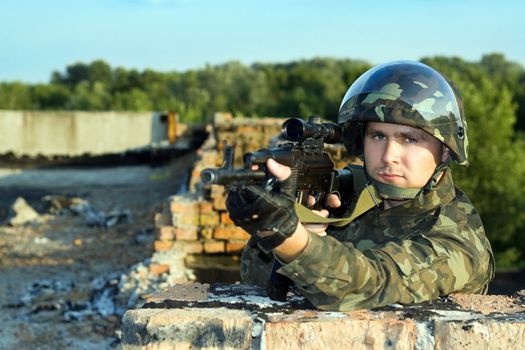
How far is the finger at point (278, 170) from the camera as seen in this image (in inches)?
75.0

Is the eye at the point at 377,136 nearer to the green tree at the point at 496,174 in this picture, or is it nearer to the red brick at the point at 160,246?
the red brick at the point at 160,246

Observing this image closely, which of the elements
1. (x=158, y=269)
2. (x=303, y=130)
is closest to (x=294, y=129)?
(x=303, y=130)

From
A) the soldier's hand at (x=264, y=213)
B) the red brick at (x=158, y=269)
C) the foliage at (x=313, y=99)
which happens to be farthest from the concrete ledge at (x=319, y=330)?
the foliage at (x=313, y=99)

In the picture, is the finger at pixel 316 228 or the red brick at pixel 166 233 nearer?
the finger at pixel 316 228

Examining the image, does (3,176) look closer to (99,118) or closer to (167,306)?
(99,118)

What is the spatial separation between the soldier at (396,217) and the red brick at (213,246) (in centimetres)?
350

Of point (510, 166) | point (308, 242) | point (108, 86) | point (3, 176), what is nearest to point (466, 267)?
point (308, 242)

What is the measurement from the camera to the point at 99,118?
2261cm

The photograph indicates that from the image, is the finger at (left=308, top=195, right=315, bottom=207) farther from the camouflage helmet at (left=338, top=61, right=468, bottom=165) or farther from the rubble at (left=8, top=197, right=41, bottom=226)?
the rubble at (left=8, top=197, right=41, bottom=226)

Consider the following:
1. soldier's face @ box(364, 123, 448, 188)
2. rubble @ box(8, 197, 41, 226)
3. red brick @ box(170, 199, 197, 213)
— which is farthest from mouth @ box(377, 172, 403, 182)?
rubble @ box(8, 197, 41, 226)

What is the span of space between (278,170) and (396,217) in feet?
2.33

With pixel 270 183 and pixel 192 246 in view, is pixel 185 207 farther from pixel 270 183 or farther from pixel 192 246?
pixel 270 183

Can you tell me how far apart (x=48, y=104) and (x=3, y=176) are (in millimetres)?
41190

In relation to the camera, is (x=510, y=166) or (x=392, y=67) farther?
(x=510, y=166)
